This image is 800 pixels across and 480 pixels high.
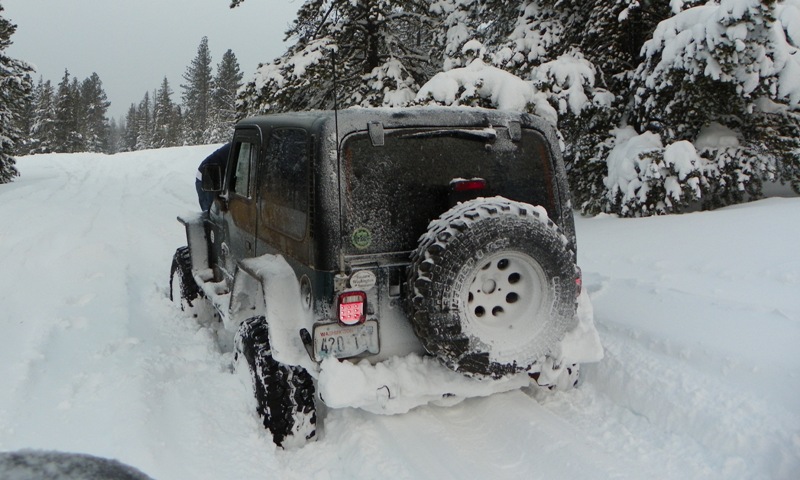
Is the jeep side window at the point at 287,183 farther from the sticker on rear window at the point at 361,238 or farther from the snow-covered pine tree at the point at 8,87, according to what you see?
the snow-covered pine tree at the point at 8,87

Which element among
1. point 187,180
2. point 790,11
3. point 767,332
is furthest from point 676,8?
point 187,180

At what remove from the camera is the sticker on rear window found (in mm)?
3477

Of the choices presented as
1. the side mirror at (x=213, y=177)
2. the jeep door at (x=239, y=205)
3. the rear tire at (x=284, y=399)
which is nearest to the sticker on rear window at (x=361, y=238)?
the rear tire at (x=284, y=399)

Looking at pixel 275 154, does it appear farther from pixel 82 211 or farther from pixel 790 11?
pixel 82 211

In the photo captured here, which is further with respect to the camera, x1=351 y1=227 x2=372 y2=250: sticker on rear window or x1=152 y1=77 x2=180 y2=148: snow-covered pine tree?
x1=152 y1=77 x2=180 y2=148: snow-covered pine tree

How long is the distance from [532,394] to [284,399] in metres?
1.73

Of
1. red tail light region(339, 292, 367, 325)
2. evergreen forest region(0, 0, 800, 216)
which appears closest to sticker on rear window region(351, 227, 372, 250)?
red tail light region(339, 292, 367, 325)

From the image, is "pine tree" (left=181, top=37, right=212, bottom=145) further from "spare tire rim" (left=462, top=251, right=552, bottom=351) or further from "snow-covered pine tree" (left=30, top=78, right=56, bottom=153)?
"spare tire rim" (left=462, top=251, right=552, bottom=351)

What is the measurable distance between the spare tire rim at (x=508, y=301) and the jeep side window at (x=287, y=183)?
110 cm

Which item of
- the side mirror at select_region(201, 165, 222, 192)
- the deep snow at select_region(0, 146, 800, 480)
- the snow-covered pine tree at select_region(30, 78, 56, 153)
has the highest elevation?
the snow-covered pine tree at select_region(30, 78, 56, 153)

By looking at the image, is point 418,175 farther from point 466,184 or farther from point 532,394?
point 532,394

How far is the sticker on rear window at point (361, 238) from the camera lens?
3.48 metres

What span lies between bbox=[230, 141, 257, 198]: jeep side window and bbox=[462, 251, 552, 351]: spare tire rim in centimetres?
203

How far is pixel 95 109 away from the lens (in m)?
83.4
